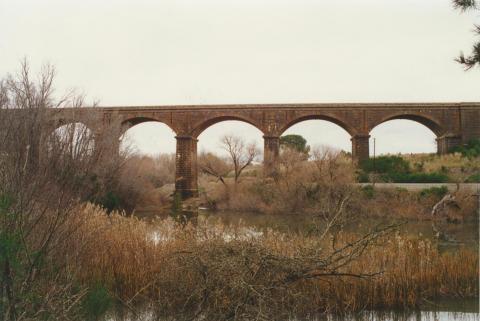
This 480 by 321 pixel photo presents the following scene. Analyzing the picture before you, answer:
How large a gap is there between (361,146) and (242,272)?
24.9 metres

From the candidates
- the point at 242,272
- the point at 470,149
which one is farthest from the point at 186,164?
the point at 242,272

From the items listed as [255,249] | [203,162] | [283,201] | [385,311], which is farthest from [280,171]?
[255,249]

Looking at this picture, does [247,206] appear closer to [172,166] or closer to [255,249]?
[255,249]

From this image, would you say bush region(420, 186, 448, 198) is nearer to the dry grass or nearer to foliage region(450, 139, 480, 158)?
foliage region(450, 139, 480, 158)

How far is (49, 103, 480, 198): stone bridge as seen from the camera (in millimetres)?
27734

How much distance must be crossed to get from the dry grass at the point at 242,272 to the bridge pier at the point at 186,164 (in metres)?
22.1

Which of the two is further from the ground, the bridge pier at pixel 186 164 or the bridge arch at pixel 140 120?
the bridge arch at pixel 140 120

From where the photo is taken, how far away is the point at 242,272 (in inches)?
177

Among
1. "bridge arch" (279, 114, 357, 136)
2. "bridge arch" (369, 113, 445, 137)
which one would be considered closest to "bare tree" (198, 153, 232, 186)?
"bridge arch" (279, 114, 357, 136)

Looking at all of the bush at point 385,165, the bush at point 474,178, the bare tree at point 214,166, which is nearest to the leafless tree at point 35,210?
the bush at point 474,178

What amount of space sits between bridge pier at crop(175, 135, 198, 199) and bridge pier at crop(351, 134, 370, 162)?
10.0 meters

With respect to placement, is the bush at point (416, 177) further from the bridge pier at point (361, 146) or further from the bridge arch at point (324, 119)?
the bridge arch at point (324, 119)

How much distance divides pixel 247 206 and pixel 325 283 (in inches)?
710

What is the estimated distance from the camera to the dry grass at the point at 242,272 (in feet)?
15.2
